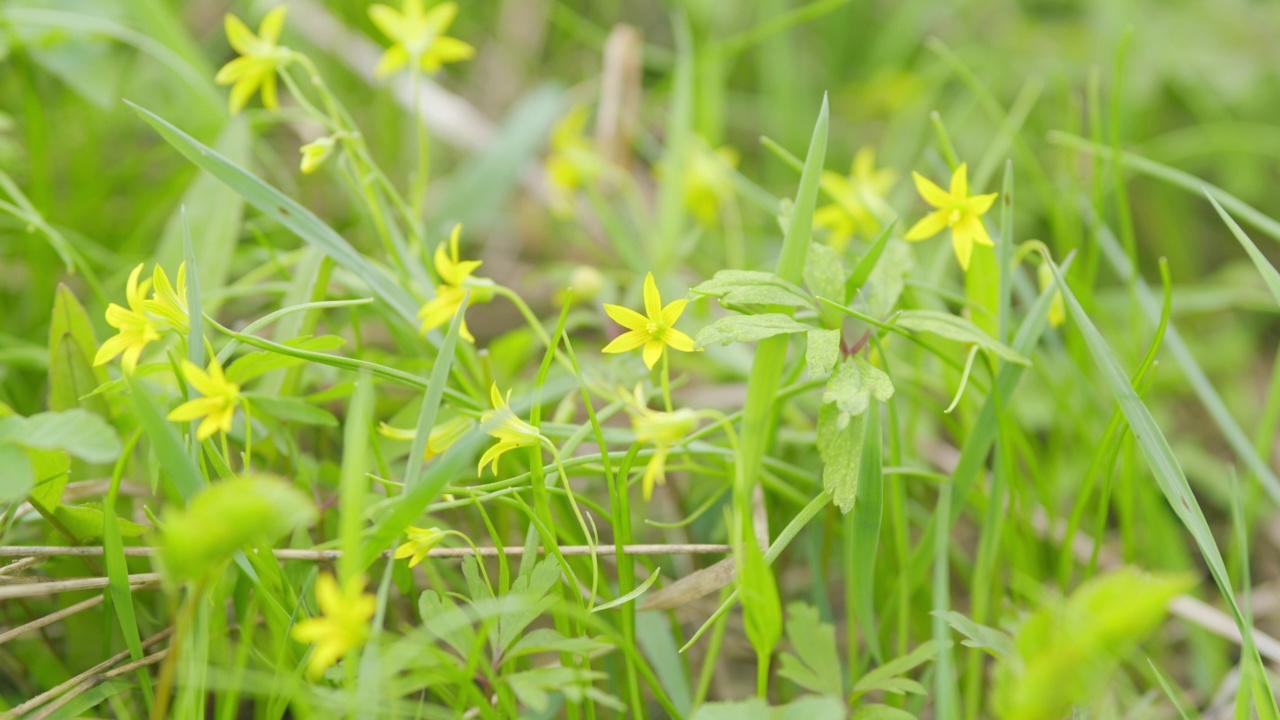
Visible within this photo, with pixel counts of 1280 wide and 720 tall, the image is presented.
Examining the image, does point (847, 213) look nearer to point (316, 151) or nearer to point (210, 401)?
point (316, 151)

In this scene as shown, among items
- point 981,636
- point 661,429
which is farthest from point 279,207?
point 981,636

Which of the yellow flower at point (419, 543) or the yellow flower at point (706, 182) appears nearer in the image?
the yellow flower at point (419, 543)

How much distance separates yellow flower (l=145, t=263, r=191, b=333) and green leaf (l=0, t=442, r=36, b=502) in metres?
0.17

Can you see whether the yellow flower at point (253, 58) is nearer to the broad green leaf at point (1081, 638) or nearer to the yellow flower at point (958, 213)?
the yellow flower at point (958, 213)

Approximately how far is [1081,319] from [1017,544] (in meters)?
0.36

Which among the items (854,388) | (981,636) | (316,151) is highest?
(316,151)

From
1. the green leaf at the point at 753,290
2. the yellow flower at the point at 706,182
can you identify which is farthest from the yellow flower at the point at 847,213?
the green leaf at the point at 753,290

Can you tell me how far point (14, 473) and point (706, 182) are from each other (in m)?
1.19

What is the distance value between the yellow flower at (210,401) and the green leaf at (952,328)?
664mm

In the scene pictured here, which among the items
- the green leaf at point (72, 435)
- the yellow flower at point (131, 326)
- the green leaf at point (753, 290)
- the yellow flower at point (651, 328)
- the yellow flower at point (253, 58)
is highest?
the yellow flower at point (253, 58)

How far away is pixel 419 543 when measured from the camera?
834mm

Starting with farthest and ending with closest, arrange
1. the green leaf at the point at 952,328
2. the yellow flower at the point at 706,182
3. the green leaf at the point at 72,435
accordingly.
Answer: the yellow flower at the point at 706,182, the green leaf at the point at 952,328, the green leaf at the point at 72,435

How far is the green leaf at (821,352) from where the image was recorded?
0.80 metres

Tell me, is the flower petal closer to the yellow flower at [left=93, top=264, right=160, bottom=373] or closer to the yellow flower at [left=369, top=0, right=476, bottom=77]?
the yellow flower at [left=369, top=0, right=476, bottom=77]
